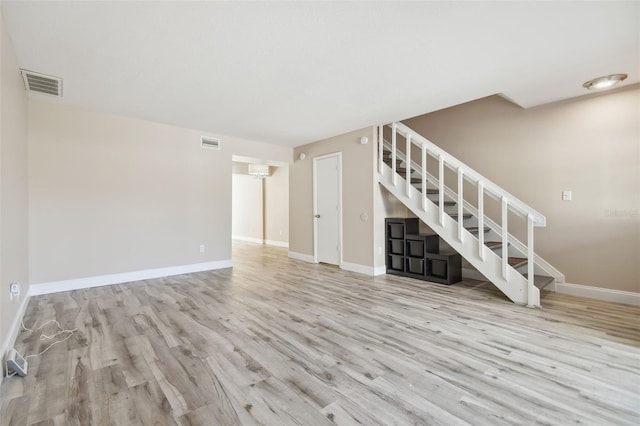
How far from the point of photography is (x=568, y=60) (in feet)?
8.68

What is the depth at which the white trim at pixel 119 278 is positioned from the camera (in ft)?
12.0

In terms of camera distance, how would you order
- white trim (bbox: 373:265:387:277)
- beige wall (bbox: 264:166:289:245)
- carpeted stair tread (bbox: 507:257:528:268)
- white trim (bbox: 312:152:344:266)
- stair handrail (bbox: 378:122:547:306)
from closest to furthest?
stair handrail (bbox: 378:122:547:306)
carpeted stair tread (bbox: 507:257:528:268)
white trim (bbox: 373:265:387:277)
white trim (bbox: 312:152:344:266)
beige wall (bbox: 264:166:289:245)

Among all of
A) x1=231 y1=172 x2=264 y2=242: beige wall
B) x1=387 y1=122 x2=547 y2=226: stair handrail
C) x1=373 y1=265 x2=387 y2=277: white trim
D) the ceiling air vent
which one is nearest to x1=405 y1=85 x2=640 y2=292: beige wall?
x1=387 y1=122 x2=547 y2=226: stair handrail

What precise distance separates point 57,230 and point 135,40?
2.94 m

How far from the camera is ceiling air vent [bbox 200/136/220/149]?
5004 millimetres

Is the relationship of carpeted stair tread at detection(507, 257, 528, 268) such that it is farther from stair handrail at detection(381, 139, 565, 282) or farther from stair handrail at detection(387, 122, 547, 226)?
stair handrail at detection(387, 122, 547, 226)

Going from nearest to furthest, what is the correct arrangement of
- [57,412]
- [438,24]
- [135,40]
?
[57,412] < [438,24] < [135,40]

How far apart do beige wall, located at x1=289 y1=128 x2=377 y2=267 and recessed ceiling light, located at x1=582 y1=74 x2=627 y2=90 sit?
8.83ft

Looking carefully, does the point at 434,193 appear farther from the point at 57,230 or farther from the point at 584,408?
the point at 57,230

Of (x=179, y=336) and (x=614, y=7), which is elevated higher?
(x=614, y=7)

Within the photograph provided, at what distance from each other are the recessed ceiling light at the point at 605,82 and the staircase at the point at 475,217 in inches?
56.5

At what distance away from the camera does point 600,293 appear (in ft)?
11.2

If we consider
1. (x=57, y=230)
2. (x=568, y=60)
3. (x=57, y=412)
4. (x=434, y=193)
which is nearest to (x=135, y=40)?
(x=57, y=412)

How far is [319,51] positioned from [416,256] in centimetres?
327
